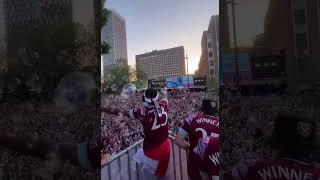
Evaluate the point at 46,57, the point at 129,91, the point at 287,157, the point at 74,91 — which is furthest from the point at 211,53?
the point at 46,57

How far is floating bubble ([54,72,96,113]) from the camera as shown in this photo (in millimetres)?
3357

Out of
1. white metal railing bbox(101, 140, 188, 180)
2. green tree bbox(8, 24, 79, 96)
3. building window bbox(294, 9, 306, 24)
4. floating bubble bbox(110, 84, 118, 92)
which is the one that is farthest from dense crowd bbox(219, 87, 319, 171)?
green tree bbox(8, 24, 79, 96)

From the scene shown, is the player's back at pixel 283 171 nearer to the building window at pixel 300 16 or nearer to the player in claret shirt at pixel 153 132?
the player in claret shirt at pixel 153 132

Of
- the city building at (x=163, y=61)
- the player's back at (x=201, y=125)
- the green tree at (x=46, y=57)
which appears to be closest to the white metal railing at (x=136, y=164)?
the player's back at (x=201, y=125)

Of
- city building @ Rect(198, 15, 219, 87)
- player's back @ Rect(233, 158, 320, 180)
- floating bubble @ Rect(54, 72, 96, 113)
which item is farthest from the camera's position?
floating bubble @ Rect(54, 72, 96, 113)

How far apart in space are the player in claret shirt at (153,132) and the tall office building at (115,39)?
0.30m

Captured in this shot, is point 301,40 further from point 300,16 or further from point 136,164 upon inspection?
point 136,164

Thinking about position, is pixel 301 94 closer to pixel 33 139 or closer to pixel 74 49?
pixel 74 49

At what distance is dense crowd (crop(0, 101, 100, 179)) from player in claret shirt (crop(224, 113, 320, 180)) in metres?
1.05

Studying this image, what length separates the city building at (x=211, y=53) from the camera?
313 cm

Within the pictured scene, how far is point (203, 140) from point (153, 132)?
0.32 meters

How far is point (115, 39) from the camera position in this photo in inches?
125

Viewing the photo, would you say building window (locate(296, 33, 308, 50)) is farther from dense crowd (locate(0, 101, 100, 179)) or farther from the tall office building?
dense crowd (locate(0, 101, 100, 179))

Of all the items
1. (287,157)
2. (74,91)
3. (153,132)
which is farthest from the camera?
(74,91)
